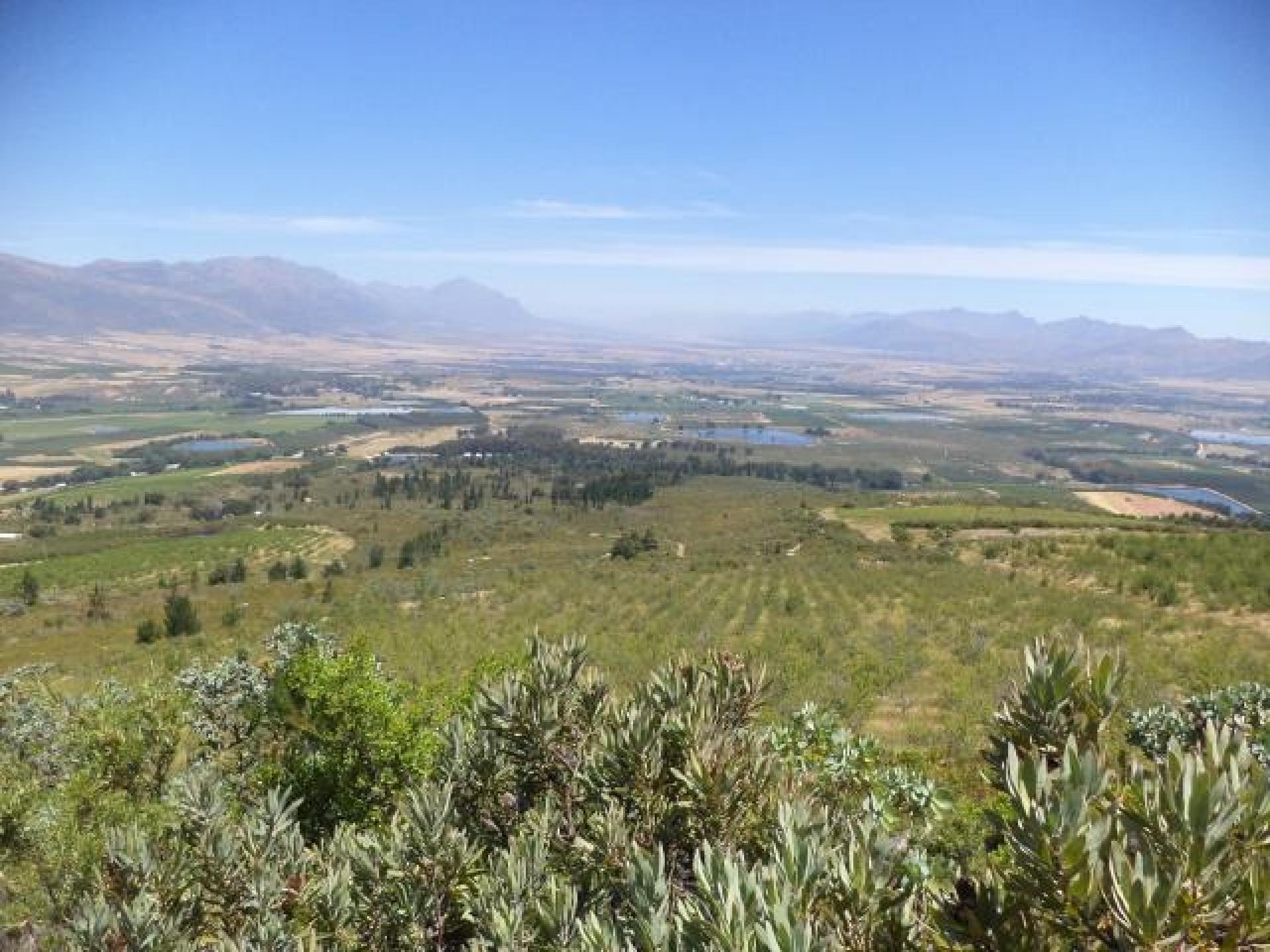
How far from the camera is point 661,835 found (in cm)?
741

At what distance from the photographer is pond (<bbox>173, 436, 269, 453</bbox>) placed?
16688 cm

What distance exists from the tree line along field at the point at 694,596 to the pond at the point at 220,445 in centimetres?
6380

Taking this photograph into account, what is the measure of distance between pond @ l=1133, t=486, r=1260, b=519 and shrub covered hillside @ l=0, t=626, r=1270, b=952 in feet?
399

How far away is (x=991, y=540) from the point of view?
52.3 metres

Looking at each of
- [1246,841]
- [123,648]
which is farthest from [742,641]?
[123,648]

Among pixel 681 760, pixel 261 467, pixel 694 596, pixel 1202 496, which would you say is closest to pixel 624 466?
pixel 261 467

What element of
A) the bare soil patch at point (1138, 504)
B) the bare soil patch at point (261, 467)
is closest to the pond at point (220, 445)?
the bare soil patch at point (261, 467)

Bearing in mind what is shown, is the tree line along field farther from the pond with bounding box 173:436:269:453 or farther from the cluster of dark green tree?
the pond with bounding box 173:436:269:453

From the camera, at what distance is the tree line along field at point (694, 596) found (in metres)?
24.5

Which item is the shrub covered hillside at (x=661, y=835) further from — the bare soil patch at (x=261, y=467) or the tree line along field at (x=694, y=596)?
the bare soil patch at (x=261, y=467)

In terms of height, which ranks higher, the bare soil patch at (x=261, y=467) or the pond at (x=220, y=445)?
the pond at (x=220, y=445)

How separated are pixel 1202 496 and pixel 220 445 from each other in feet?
647

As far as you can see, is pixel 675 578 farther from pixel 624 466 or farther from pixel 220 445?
pixel 220 445

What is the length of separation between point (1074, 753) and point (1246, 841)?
1085 mm
